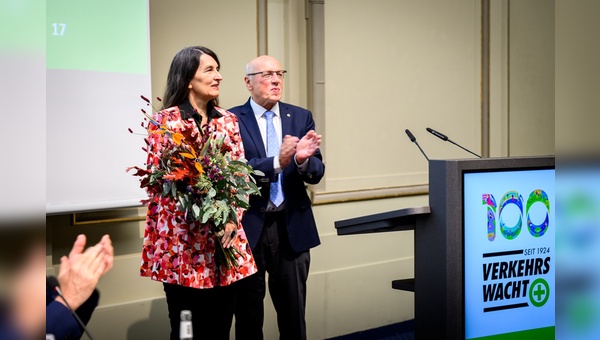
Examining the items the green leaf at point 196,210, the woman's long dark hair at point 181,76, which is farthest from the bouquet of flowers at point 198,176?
the woman's long dark hair at point 181,76

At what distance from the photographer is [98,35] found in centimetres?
363

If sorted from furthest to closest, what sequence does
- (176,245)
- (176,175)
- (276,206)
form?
(276,206) < (176,245) < (176,175)

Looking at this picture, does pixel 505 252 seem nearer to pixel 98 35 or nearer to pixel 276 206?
pixel 276 206

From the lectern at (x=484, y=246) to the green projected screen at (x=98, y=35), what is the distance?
2110mm

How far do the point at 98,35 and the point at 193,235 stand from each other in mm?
1292

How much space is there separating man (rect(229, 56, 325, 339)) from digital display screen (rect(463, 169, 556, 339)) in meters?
1.37

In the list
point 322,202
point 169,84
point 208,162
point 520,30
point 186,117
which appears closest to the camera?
point 208,162

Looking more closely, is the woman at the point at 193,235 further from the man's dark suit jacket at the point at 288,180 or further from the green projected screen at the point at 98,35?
the green projected screen at the point at 98,35

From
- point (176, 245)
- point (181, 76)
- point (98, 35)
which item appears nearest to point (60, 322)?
point (176, 245)

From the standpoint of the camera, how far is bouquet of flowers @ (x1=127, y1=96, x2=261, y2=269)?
2.71 meters

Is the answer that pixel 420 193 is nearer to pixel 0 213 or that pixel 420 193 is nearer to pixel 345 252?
pixel 345 252

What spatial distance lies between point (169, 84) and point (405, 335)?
290 cm

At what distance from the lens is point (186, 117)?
300 centimetres

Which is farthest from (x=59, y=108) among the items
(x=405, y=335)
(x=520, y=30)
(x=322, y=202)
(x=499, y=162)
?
(x=520, y=30)
